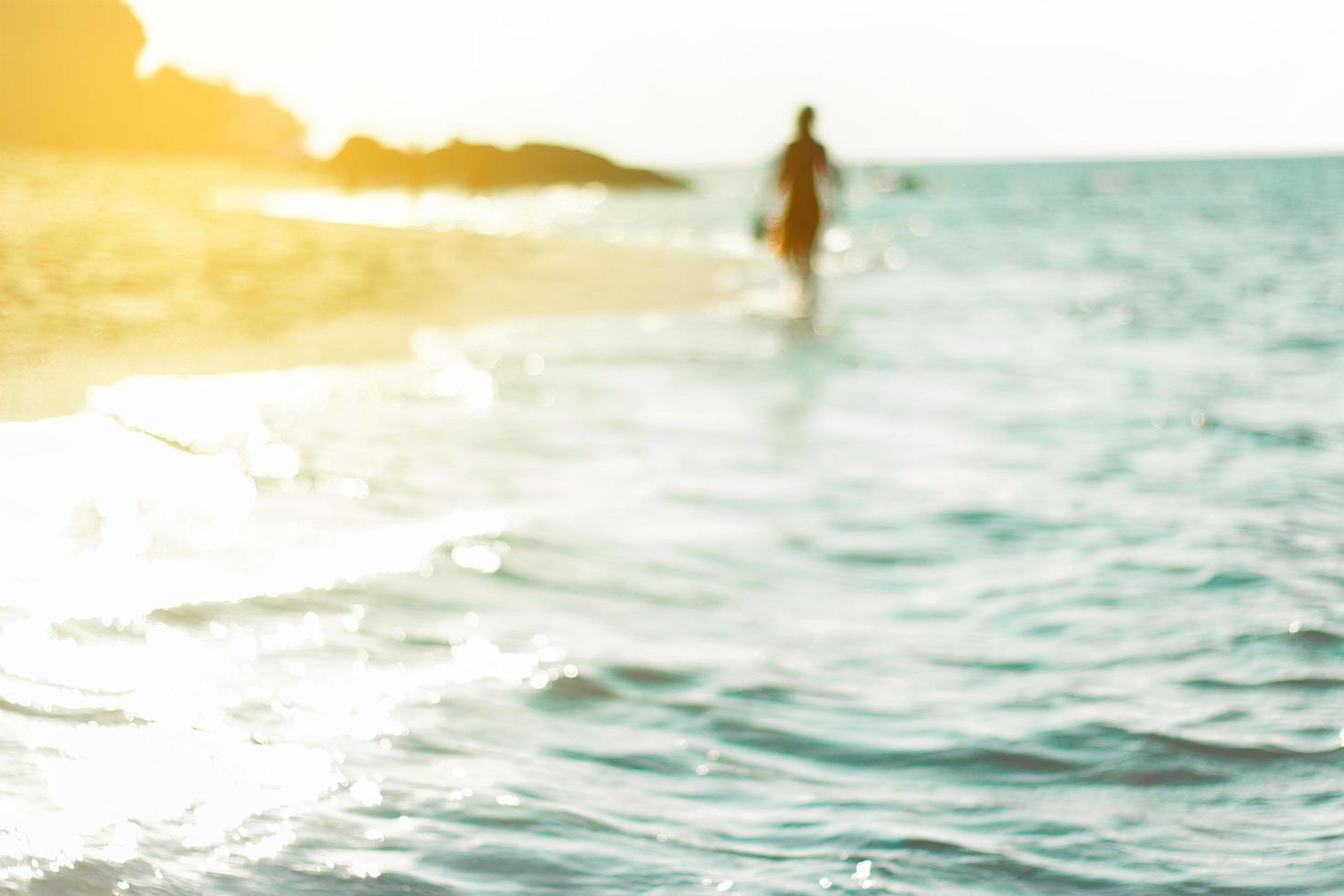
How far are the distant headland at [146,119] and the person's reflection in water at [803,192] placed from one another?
23.1ft

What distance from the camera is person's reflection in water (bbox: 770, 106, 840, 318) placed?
593 inches

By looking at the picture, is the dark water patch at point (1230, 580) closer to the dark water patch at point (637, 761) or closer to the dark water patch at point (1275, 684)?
the dark water patch at point (1275, 684)

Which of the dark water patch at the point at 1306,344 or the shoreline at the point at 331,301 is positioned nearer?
the shoreline at the point at 331,301

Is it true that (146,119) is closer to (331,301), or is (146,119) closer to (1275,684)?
(331,301)

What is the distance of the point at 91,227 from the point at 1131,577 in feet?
52.4

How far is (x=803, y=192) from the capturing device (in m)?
15.4

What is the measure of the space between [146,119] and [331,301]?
131 feet

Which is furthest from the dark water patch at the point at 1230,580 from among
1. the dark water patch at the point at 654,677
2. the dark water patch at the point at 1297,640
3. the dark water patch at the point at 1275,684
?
the dark water patch at the point at 654,677

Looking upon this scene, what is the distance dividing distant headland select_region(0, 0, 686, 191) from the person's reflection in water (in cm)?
705

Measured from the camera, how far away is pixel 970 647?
5039 mm

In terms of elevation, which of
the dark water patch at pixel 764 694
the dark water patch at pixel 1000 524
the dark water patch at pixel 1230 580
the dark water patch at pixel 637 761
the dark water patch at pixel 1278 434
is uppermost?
the dark water patch at pixel 1278 434

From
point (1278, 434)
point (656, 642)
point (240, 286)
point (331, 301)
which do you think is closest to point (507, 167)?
point (240, 286)

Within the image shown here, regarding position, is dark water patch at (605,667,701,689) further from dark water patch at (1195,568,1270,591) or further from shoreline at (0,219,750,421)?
shoreline at (0,219,750,421)

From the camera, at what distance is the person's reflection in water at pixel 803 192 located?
15.1m
